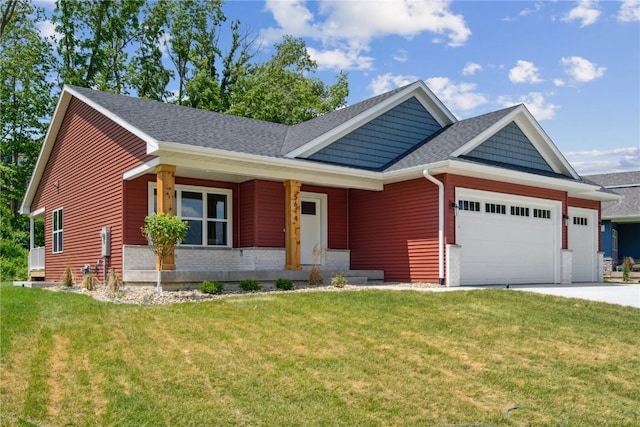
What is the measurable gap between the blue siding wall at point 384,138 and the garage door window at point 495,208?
320 cm

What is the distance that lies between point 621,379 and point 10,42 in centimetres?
3400

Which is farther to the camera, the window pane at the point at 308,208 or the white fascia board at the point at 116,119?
the window pane at the point at 308,208

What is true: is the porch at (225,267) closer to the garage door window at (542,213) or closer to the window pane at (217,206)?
the window pane at (217,206)

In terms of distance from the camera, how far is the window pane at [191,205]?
15750 mm

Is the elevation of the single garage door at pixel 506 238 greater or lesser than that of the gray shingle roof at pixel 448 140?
lesser

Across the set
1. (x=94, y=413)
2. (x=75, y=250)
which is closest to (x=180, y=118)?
(x=75, y=250)

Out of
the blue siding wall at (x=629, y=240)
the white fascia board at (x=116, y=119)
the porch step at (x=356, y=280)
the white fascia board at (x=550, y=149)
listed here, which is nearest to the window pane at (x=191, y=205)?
the white fascia board at (x=116, y=119)

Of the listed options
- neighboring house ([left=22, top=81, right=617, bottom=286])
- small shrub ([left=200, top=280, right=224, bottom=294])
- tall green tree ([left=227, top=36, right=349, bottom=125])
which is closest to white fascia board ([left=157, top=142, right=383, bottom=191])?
neighboring house ([left=22, top=81, right=617, bottom=286])

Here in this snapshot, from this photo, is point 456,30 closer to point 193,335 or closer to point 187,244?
point 187,244

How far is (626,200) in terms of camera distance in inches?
1139

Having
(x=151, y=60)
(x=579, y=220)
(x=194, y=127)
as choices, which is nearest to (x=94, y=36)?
(x=151, y=60)

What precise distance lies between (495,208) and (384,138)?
390 centimetres

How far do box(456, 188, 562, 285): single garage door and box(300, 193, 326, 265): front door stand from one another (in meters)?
4.15

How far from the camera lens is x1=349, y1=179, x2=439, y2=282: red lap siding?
51.2 ft
